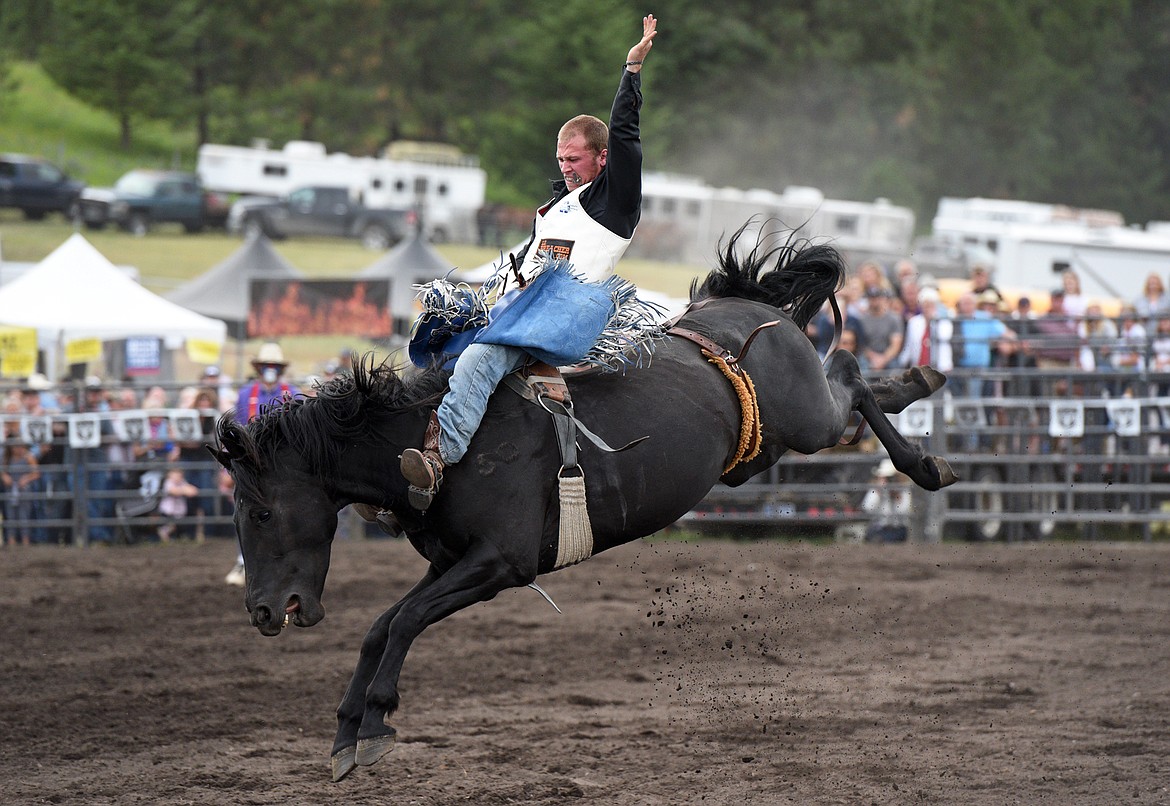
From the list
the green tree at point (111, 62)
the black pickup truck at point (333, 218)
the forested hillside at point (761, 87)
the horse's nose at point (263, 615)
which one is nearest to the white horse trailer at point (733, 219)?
the forested hillside at point (761, 87)

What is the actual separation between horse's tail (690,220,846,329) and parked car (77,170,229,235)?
28.9m

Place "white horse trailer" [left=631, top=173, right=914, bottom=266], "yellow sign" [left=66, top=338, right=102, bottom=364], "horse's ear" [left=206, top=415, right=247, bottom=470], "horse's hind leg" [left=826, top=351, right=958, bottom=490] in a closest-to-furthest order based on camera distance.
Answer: "horse's ear" [left=206, top=415, right=247, bottom=470] → "horse's hind leg" [left=826, top=351, right=958, bottom=490] → "yellow sign" [left=66, top=338, right=102, bottom=364] → "white horse trailer" [left=631, top=173, right=914, bottom=266]

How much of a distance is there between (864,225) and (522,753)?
3122cm

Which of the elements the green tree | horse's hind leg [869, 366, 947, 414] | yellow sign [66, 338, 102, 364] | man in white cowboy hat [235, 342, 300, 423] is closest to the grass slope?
the green tree

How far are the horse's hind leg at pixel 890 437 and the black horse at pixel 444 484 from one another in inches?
37.4

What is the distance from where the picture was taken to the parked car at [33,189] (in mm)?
31766

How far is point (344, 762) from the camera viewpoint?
4461 millimetres

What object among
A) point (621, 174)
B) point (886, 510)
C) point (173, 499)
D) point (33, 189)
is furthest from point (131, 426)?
point (33, 189)

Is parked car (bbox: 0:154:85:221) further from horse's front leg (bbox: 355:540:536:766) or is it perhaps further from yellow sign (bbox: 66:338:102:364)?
horse's front leg (bbox: 355:540:536:766)

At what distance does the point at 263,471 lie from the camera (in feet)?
15.2

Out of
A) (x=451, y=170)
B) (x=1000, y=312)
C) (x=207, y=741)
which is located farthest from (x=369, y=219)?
(x=207, y=741)

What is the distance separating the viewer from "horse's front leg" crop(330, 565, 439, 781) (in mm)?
4470

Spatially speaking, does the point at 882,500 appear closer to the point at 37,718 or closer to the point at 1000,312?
the point at 1000,312

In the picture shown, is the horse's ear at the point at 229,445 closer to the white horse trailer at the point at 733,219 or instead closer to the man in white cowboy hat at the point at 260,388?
the man in white cowboy hat at the point at 260,388
